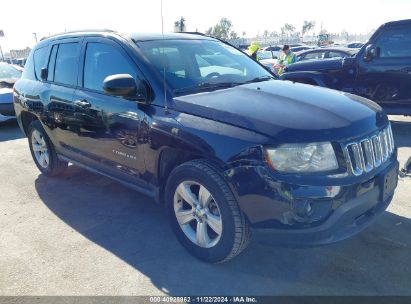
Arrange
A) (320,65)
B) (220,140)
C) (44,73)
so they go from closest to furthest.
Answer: (220,140)
(44,73)
(320,65)

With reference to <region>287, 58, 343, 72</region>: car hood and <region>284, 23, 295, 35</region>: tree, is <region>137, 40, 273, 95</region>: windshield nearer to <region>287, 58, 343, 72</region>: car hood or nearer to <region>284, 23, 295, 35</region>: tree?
<region>287, 58, 343, 72</region>: car hood

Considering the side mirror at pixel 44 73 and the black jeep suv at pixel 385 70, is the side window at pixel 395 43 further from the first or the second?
the side mirror at pixel 44 73

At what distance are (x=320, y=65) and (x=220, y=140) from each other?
580 cm

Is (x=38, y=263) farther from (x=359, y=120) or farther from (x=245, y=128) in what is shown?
(x=359, y=120)

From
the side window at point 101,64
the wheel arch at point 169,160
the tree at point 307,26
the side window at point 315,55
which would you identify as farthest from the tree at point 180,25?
the tree at point 307,26

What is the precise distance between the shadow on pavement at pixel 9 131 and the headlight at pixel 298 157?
7161mm

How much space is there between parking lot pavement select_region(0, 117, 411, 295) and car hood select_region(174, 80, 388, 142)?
3.53 ft

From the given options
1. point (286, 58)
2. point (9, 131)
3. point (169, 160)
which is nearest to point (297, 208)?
point (169, 160)

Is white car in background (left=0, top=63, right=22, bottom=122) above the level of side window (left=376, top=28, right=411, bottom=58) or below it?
below

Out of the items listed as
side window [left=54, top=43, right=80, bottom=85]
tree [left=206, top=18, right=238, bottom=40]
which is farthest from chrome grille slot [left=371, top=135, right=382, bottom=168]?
tree [left=206, top=18, right=238, bottom=40]

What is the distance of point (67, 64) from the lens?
13.8 ft

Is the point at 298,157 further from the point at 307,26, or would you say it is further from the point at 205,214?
the point at 307,26

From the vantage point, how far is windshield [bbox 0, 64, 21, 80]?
9.63 metres

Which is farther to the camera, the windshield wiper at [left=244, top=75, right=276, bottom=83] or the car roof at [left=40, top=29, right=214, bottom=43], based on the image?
the windshield wiper at [left=244, top=75, right=276, bottom=83]
